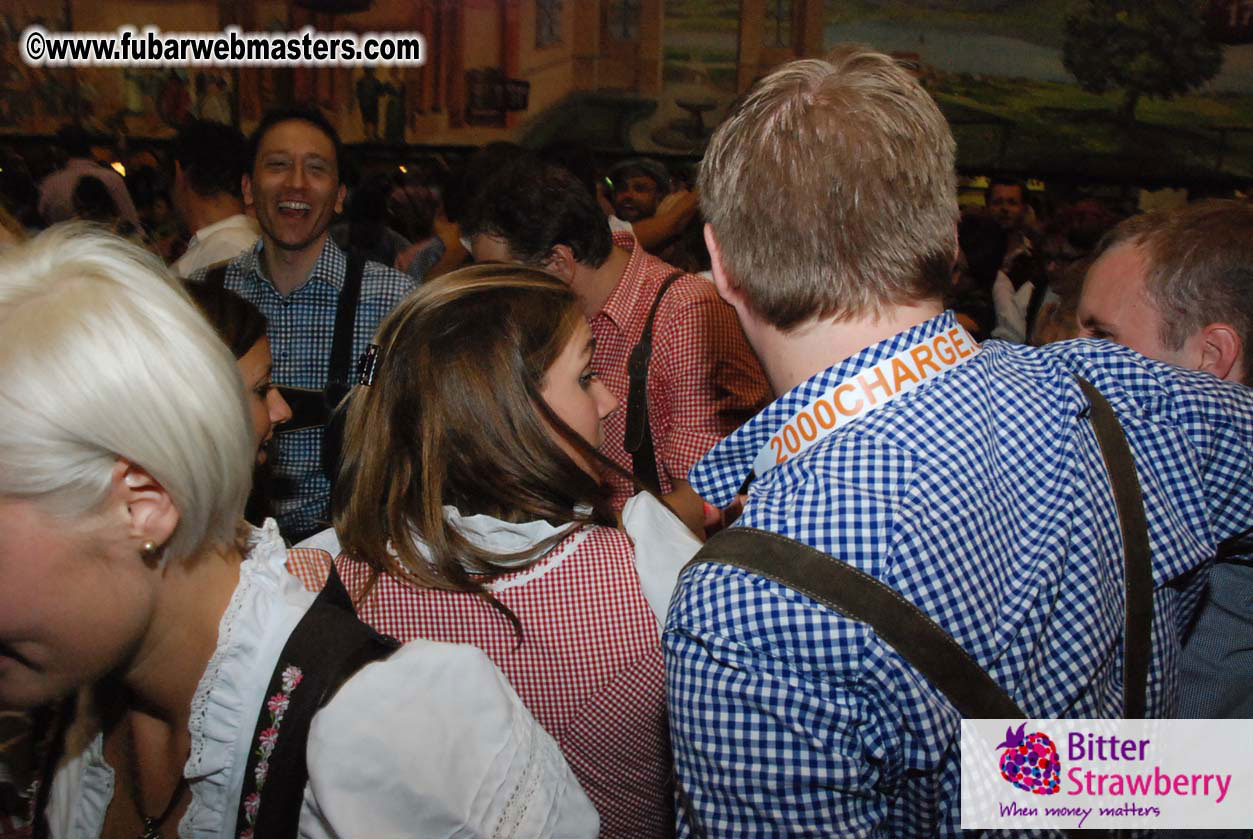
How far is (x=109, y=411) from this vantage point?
954 mm

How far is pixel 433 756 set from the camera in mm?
1030

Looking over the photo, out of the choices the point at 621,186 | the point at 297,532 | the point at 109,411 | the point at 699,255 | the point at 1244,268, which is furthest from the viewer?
the point at 621,186

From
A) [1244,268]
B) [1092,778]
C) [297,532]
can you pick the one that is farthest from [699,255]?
[1092,778]

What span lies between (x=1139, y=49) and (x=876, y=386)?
1395cm

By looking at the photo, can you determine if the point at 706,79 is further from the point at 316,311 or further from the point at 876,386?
the point at 876,386

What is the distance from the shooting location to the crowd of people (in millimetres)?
970

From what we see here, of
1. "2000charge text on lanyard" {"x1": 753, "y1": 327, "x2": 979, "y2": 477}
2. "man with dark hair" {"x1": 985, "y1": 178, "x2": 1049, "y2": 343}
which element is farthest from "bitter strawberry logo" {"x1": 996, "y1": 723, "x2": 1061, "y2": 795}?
"man with dark hair" {"x1": 985, "y1": 178, "x2": 1049, "y2": 343}

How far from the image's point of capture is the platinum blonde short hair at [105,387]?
94 centimetres

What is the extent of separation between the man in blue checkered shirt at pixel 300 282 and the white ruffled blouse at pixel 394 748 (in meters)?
1.61

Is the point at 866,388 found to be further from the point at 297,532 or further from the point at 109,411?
the point at 297,532

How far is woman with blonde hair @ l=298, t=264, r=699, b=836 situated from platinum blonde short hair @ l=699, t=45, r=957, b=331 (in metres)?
0.55

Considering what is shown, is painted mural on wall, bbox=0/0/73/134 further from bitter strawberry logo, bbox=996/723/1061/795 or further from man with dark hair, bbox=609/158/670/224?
bitter strawberry logo, bbox=996/723/1061/795

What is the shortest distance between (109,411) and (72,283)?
0.16 m

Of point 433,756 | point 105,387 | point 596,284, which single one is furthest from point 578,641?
point 596,284
